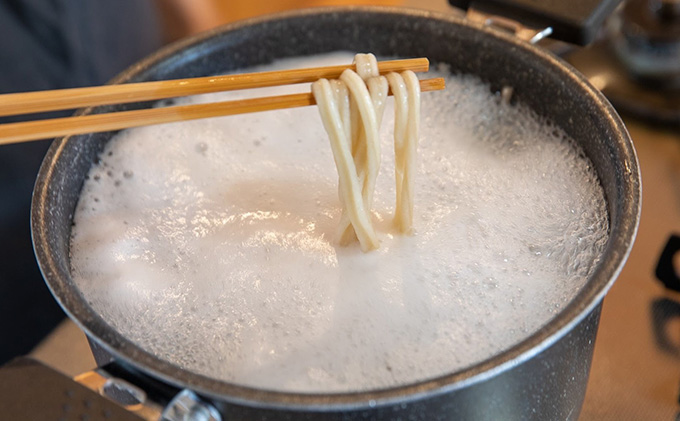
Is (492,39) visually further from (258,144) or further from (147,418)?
(147,418)

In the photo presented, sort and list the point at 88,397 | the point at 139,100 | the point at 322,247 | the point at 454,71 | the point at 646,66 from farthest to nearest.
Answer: the point at 646,66, the point at 454,71, the point at 322,247, the point at 139,100, the point at 88,397

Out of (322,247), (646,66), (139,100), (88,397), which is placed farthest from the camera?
(646,66)

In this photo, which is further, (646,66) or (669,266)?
(646,66)

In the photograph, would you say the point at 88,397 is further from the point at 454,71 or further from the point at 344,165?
the point at 454,71

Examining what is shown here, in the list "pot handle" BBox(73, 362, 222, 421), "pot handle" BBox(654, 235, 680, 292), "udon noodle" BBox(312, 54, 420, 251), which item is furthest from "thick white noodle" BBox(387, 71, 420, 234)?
"pot handle" BBox(654, 235, 680, 292)

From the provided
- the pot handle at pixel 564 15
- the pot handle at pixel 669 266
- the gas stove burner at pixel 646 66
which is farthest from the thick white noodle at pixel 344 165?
the gas stove burner at pixel 646 66

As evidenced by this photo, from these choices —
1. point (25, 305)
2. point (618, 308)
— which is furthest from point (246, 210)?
point (25, 305)

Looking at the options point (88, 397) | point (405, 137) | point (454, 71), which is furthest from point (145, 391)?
point (454, 71)

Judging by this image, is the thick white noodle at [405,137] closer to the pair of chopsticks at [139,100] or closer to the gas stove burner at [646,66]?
the pair of chopsticks at [139,100]
